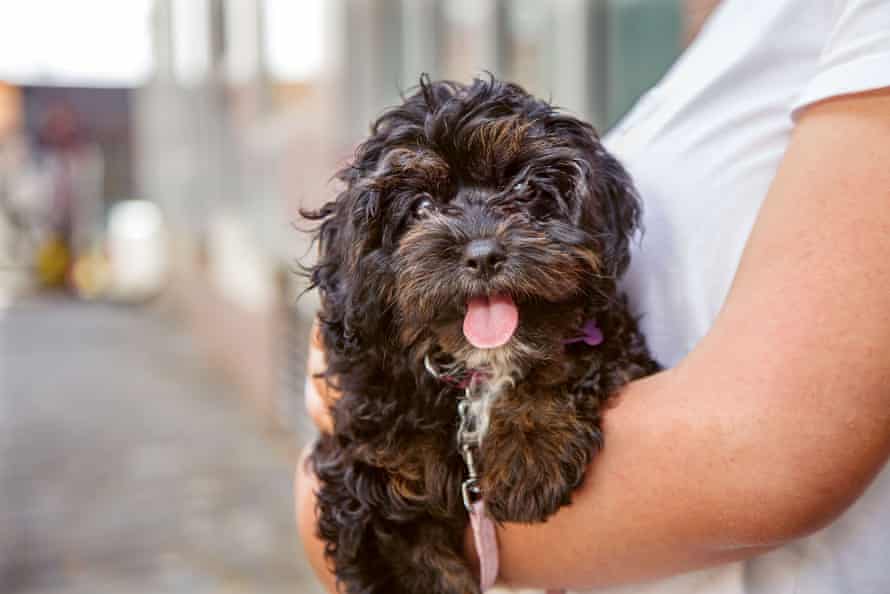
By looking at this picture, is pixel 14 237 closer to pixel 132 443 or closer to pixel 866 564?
pixel 132 443

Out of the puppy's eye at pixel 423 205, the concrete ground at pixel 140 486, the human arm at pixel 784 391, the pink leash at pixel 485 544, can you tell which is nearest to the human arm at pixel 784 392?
the human arm at pixel 784 391

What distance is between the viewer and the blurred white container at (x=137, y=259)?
656 inches

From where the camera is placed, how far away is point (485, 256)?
1358 millimetres

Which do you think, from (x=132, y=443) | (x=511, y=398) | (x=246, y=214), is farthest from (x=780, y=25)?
(x=246, y=214)

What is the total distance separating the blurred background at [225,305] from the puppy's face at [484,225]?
0.33m

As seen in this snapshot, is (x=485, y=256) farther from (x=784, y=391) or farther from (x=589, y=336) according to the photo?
(x=784, y=391)

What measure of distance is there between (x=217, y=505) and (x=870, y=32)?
214 inches

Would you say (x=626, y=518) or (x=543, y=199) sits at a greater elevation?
(x=543, y=199)

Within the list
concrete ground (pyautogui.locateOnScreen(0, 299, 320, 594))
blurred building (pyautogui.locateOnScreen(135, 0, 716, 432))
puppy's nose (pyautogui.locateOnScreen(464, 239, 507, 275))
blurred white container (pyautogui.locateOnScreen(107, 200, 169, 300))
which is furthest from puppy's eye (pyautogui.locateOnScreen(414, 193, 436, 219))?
blurred white container (pyautogui.locateOnScreen(107, 200, 169, 300))

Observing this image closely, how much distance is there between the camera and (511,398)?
1.45m

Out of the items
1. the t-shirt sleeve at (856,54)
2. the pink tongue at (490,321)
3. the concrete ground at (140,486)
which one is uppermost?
the t-shirt sleeve at (856,54)

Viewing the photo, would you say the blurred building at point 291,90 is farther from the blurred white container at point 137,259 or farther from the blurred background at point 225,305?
the blurred white container at point 137,259

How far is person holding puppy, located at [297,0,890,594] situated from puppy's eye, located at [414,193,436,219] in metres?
0.32

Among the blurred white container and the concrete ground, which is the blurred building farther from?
the blurred white container
